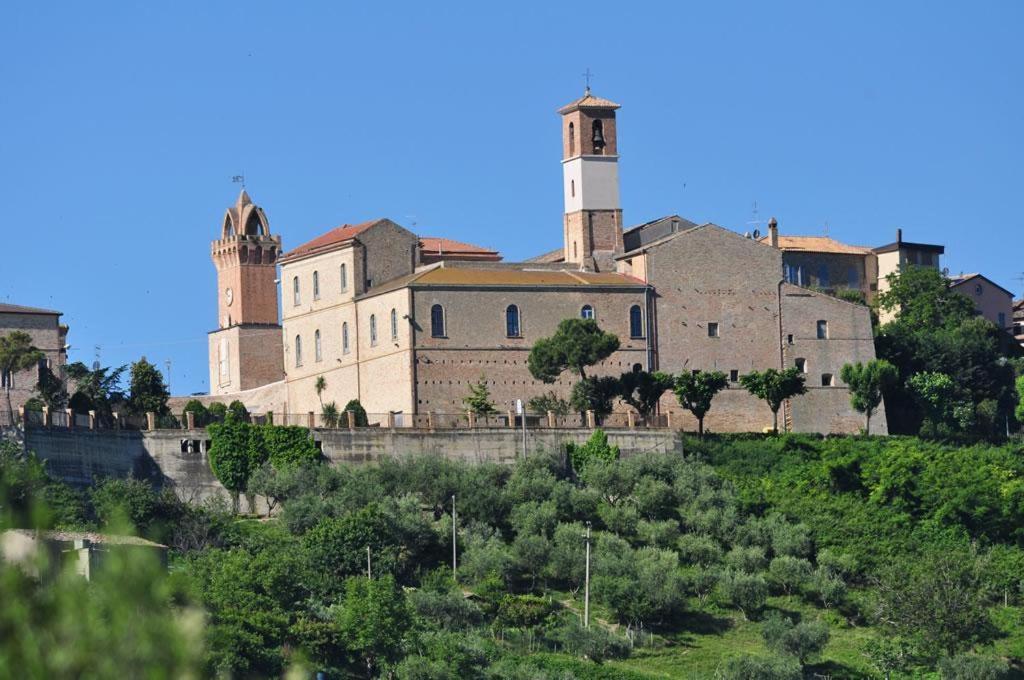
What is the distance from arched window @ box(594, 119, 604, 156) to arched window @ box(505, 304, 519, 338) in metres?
6.87

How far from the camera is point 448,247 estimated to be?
214 ft

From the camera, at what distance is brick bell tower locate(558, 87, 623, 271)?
61.8 metres

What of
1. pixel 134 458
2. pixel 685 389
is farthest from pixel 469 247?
pixel 134 458

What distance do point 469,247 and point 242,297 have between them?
30.9 ft

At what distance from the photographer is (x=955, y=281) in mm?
76312

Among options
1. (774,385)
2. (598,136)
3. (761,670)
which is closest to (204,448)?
(761,670)

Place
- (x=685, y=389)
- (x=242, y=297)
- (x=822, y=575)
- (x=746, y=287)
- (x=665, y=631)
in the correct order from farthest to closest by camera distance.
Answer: (x=242, y=297), (x=746, y=287), (x=685, y=389), (x=822, y=575), (x=665, y=631)

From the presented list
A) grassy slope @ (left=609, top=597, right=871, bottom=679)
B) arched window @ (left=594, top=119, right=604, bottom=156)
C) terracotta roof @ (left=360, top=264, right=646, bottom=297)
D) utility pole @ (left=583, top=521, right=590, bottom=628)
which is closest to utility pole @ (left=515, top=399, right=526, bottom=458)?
terracotta roof @ (left=360, top=264, right=646, bottom=297)

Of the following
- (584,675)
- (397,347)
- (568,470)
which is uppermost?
(397,347)

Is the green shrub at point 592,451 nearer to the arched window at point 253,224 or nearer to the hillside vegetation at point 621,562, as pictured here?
the hillside vegetation at point 621,562

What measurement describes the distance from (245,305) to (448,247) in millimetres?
9146

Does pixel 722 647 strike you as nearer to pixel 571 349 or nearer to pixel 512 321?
pixel 571 349

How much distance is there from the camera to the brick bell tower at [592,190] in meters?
61.8

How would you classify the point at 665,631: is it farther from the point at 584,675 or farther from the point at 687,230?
the point at 687,230
